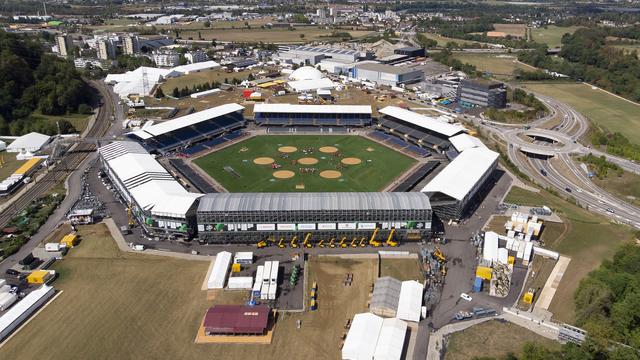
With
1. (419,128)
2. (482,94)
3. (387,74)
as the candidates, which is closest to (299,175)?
(419,128)

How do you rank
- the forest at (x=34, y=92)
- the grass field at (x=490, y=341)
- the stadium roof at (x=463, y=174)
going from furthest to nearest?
the forest at (x=34, y=92) → the stadium roof at (x=463, y=174) → the grass field at (x=490, y=341)

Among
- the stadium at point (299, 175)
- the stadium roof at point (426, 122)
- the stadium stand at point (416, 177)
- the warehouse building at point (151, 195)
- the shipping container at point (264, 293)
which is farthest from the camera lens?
the stadium roof at point (426, 122)

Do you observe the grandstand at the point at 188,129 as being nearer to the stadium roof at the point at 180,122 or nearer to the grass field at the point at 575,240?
the stadium roof at the point at 180,122

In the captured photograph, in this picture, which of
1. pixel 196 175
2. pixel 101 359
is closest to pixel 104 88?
pixel 196 175

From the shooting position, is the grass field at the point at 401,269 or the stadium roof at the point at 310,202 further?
the stadium roof at the point at 310,202

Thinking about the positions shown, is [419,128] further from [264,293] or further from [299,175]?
[264,293]

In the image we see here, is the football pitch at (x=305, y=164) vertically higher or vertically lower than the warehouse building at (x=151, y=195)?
lower

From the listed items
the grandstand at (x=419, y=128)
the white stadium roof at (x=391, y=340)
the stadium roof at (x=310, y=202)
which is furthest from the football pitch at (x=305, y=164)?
the white stadium roof at (x=391, y=340)
